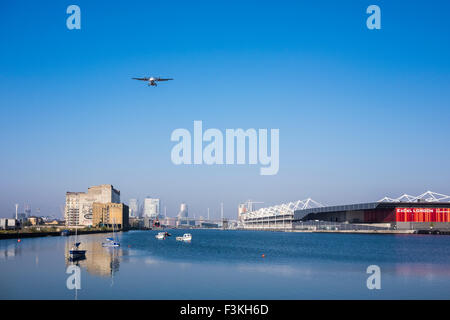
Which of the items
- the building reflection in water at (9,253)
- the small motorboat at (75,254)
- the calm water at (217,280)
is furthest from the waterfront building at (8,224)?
the calm water at (217,280)

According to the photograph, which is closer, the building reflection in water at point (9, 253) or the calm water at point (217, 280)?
the calm water at point (217, 280)

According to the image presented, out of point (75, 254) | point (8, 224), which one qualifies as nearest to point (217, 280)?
point (75, 254)

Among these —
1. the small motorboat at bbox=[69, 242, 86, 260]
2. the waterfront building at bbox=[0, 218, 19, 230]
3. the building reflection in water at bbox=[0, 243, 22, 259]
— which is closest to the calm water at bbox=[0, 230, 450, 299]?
the small motorboat at bbox=[69, 242, 86, 260]

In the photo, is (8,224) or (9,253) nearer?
(9,253)

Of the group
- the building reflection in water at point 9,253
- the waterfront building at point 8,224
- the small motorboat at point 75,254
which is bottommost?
the waterfront building at point 8,224

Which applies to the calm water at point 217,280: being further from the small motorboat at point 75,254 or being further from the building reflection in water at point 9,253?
the building reflection in water at point 9,253

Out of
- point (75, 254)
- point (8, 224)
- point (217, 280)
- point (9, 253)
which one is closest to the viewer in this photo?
point (217, 280)

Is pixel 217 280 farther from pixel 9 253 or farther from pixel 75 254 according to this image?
pixel 9 253

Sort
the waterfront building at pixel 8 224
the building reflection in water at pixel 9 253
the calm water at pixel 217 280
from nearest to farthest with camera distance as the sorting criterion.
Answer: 1. the calm water at pixel 217 280
2. the building reflection in water at pixel 9 253
3. the waterfront building at pixel 8 224

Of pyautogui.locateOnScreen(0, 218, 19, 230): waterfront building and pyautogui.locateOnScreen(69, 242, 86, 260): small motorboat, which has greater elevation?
pyautogui.locateOnScreen(69, 242, 86, 260): small motorboat

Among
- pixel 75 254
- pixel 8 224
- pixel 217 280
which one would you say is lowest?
pixel 8 224

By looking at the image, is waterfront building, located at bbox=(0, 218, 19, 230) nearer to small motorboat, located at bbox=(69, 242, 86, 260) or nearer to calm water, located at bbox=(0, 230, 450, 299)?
small motorboat, located at bbox=(69, 242, 86, 260)
